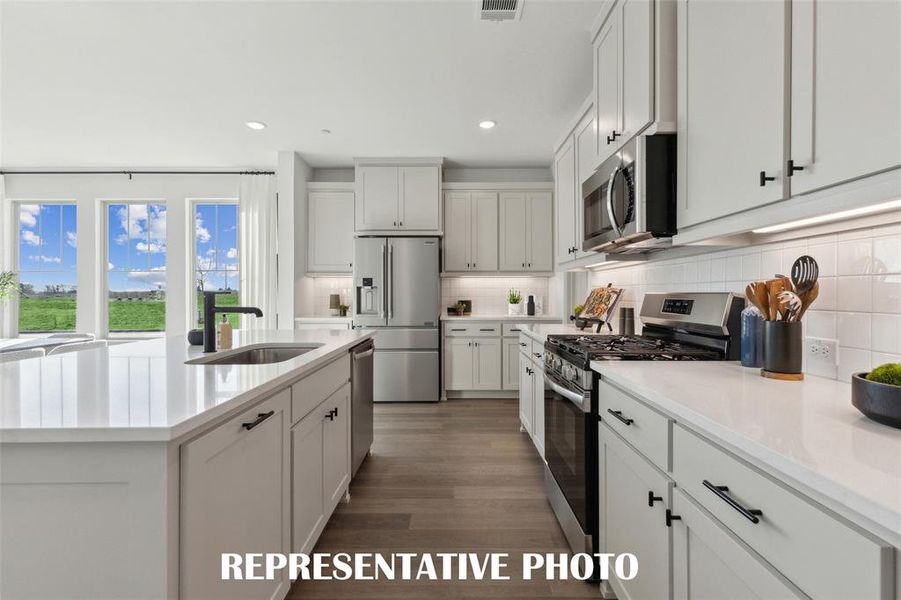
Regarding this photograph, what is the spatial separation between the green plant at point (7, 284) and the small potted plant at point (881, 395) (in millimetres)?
7548

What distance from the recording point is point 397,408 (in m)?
4.30

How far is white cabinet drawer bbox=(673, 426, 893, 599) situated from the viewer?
1.92 ft

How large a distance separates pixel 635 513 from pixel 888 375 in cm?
76

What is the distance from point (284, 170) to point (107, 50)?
1.96 metres

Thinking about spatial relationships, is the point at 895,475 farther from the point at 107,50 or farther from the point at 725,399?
the point at 107,50

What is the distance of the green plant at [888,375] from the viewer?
2.74ft

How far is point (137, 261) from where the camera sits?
5.27 meters

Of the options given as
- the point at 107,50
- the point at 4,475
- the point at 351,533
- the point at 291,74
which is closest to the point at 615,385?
the point at 351,533

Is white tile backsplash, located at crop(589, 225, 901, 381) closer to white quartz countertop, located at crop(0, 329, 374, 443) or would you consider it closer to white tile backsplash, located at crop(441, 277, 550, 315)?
white quartz countertop, located at crop(0, 329, 374, 443)

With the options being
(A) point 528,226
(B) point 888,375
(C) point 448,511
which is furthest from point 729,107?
(A) point 528,226

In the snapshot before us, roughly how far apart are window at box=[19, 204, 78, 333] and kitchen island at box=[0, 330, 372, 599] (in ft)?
Result: 16.9

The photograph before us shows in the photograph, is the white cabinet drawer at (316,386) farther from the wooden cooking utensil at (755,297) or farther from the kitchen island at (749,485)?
the wooden cooking utensil at (755,297)

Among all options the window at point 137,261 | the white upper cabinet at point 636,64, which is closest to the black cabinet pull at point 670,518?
the white upper cabinet at point 636,64

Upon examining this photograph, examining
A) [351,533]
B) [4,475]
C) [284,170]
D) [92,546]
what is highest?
[284,170]
